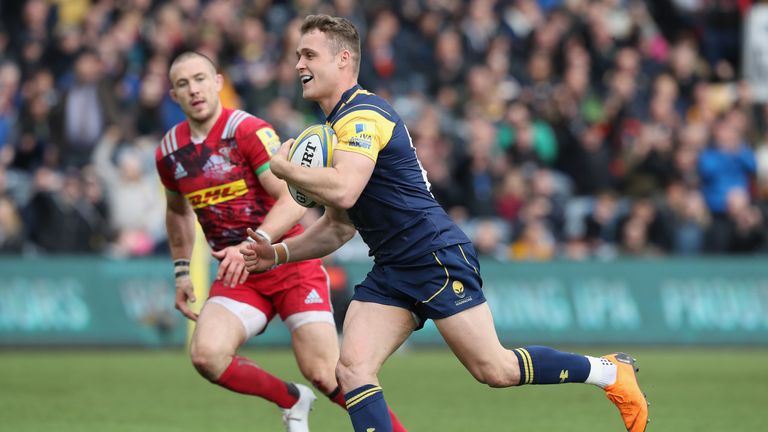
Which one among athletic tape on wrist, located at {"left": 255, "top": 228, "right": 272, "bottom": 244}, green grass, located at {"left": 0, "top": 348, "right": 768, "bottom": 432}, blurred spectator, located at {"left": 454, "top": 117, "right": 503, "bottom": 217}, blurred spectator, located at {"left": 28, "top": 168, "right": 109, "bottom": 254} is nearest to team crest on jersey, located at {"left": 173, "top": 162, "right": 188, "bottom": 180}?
athletic tape on wrist, located at {"left": 255, "top": 228, "right": 272, "bottom": 244}

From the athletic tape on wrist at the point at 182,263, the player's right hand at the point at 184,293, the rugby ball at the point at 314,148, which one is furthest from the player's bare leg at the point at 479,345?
the athletic tape on wrist at the point at 182,263

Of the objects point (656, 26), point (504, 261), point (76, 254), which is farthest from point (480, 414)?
point (656, 26)

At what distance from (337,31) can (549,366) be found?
2.27 meters

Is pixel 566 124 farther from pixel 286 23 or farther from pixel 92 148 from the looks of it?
pixel 92 148

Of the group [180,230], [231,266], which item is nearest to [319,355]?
[231,266]

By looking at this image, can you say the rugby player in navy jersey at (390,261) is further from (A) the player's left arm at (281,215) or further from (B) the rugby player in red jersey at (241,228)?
(B) the rugby player in red jersey at (241,228)

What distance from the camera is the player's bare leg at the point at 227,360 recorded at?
8562 mm

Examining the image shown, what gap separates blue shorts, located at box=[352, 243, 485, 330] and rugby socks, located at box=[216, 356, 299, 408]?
1.54 meters

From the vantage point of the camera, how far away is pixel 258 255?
776 cm

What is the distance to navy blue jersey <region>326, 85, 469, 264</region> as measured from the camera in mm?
7410

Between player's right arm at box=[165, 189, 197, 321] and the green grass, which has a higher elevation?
player's right arm at box=[165, 189, 197, 321]

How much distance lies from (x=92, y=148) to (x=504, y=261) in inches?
230

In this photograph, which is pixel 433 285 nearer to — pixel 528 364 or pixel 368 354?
pixel 368 354

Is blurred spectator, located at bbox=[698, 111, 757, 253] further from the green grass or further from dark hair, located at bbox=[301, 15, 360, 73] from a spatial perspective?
dark hair, located at bbox=[301, 15, 360, 73]
